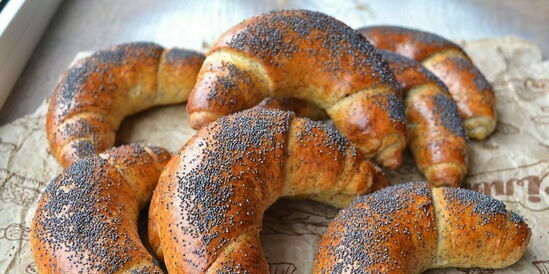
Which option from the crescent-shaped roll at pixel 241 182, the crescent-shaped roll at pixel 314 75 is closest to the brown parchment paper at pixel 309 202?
the crescent-shaped roll at pixel 241 182

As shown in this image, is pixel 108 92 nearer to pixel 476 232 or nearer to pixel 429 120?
pixel 429 120

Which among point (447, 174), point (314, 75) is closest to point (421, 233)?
point (447, 174)

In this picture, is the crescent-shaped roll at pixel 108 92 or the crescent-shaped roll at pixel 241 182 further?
the crescent-shaped roll at pixel 108 92

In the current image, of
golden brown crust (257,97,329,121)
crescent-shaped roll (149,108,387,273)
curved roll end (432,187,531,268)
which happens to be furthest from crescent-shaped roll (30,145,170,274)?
curved roll end (432,187,531,268)

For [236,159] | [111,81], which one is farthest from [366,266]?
[111,81]

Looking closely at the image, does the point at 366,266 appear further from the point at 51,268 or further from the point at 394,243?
the point at 51,268

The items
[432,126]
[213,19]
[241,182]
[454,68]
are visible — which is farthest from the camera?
[213,19]

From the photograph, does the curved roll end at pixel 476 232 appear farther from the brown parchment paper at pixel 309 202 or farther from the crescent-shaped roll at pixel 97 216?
the crescent-shaped roll at pixel 97 216
